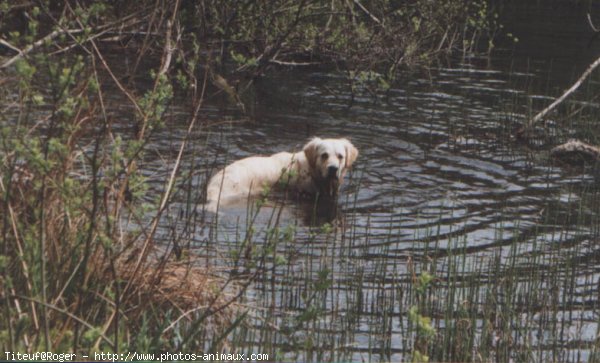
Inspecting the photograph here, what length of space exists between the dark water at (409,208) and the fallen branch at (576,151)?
0.60ft

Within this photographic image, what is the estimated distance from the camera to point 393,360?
5.95m

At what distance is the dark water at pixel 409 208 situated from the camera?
6391mm

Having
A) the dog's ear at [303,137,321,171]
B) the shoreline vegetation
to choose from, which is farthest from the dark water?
the dog's ear at [303,137,321,171]

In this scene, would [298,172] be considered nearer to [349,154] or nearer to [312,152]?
[312,152]

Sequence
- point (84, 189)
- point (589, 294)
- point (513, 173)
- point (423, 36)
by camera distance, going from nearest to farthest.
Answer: point (84, 189), point (589, 294), point (513, 173), point (423, 36)

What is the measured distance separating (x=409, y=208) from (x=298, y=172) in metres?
1.09

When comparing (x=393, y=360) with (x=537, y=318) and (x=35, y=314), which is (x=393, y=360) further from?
(x=35, y=314)

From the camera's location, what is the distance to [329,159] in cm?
982

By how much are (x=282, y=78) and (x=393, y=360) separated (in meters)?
10.7

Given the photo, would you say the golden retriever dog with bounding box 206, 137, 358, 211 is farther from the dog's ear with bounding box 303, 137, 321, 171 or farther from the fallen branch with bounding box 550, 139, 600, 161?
the fallen branch with bounding box 550, 139, 600, 161

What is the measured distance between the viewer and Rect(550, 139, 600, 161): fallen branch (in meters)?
11.5

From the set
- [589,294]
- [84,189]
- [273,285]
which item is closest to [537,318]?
[589,294]

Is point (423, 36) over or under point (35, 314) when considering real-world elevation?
over

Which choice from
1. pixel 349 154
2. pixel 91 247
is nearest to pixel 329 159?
pixel 349 154
